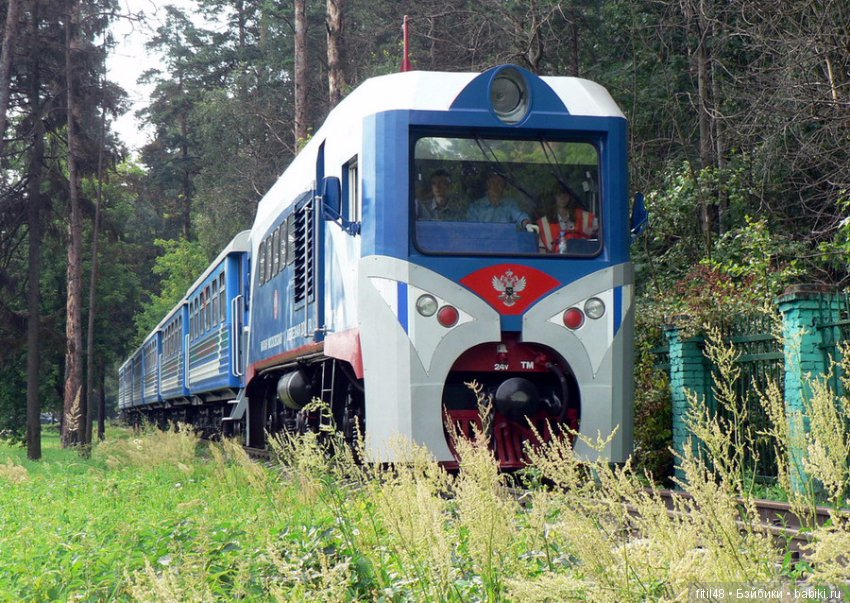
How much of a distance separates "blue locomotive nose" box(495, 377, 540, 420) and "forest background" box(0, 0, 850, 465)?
2.84 metres

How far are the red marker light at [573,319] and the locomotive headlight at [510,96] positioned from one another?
1513 mm

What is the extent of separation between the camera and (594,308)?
28.7 feet

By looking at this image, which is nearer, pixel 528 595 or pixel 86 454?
pixel 528 595

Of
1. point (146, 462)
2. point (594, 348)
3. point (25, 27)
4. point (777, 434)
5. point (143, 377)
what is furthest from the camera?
point (143, 377)

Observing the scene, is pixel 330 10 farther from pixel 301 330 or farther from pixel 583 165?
pixel 583 165

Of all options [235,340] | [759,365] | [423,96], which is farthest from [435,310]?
[235,340]

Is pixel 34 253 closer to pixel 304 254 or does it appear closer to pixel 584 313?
pixel 304 254

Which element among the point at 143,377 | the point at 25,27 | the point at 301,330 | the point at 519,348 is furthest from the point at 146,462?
the point at 143,377

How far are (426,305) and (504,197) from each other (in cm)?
109

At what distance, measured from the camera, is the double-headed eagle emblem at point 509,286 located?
28.2ft

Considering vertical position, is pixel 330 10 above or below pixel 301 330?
above

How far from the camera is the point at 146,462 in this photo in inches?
558

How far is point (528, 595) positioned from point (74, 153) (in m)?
22.4

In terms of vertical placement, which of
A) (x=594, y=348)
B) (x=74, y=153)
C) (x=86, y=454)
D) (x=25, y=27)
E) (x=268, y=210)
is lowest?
(x=86, y=454)
